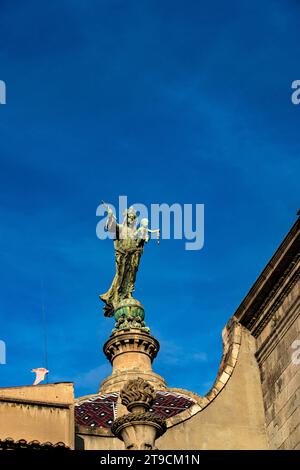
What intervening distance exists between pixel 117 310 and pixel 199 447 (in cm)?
1772

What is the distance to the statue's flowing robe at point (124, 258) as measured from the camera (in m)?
35.0

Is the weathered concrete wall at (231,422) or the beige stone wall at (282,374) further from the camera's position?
the weathered concrete wall at (231,422)

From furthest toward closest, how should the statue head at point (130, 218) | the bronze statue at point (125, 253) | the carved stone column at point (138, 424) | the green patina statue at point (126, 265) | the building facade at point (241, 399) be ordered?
the statue head at point (130, 218) < the bronze statue at point (125, 253) < the green patina statue at point (126, 265) < the building facade at point (241, 399) < the carved stone column at point (138, 424)

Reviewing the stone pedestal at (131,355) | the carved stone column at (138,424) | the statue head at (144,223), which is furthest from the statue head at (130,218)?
the carved stone column at (138,424)

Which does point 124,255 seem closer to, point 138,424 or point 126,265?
point 126,265

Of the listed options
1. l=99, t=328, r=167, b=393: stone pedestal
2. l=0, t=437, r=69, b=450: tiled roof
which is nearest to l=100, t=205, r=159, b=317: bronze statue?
l=99, t=328, r=167, b=393: stone pedestal

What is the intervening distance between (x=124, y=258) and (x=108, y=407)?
6.09m

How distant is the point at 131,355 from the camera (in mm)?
33531

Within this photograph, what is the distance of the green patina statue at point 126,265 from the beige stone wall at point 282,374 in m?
16.2

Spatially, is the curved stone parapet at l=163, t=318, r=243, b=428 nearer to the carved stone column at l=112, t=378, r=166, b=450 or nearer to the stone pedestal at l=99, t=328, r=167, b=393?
the carved stone column at l=112, t=378, r=166, b=450

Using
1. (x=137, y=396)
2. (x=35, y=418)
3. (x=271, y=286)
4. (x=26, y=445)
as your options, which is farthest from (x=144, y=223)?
(x=137, y=396)

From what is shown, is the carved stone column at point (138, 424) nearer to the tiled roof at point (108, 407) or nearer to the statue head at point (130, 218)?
the tiled roof at point (108, 407)
